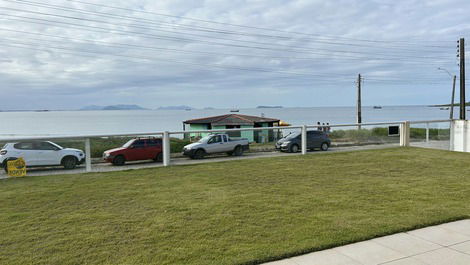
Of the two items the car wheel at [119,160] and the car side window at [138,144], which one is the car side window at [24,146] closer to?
the car wheel at [119,160]

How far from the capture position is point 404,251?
4426 mm

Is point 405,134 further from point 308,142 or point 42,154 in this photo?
point 42,154

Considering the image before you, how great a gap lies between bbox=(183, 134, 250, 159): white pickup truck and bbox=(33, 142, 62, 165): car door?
5177mm

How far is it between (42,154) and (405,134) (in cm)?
1527

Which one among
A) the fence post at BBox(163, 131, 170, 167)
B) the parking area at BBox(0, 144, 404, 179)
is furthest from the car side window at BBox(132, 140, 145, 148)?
the fence post at BBox(163, 131, 170, 167)

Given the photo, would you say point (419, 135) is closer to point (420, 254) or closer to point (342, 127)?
point (342, 127)

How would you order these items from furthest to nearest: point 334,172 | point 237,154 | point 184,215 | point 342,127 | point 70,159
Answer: point 342,127
point 237,154
point 70,159
point 334,172
point 184,215

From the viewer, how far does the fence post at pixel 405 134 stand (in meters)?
17.4

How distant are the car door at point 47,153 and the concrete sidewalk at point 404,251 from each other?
9670 mm

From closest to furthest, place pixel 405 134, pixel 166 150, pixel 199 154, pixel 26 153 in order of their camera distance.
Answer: pixel 26 153, pixel 166 150, pixel 199 154, pixel 405 134

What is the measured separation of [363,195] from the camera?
7.39 meters

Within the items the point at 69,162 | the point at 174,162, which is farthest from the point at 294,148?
the point at 69,162

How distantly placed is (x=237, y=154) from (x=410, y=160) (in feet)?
21.3

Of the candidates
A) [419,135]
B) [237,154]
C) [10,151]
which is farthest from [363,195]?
[419,135]
